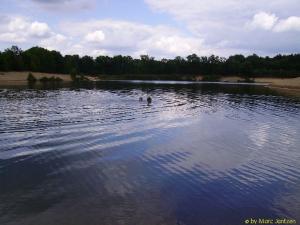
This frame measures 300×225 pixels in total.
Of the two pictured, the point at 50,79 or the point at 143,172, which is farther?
the point at 50,79

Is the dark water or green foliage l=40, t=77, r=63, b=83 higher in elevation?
the dark water

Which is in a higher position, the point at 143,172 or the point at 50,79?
the point at 143,172

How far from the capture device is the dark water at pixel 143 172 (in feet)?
49.0

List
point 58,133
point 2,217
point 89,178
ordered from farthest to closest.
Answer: point 58,133 < point 89,178 < point 2,217

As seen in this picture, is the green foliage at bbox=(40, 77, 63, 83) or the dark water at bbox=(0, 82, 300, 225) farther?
the green foliage at bbox=(40, 77, 63, 83)

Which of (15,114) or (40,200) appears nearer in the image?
(40,200)

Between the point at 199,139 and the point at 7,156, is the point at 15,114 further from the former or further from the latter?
the point at 199,139

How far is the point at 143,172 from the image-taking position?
20547 mm

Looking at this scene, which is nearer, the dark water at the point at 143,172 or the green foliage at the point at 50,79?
the dark water at the point at 143,172

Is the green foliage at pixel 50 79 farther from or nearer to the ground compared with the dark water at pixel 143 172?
nearer to the ground

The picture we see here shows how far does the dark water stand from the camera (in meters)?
14.9

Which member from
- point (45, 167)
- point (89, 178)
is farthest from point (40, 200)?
point (45, 167)

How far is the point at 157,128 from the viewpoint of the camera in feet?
115

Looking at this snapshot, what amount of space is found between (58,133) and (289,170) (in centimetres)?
1814
